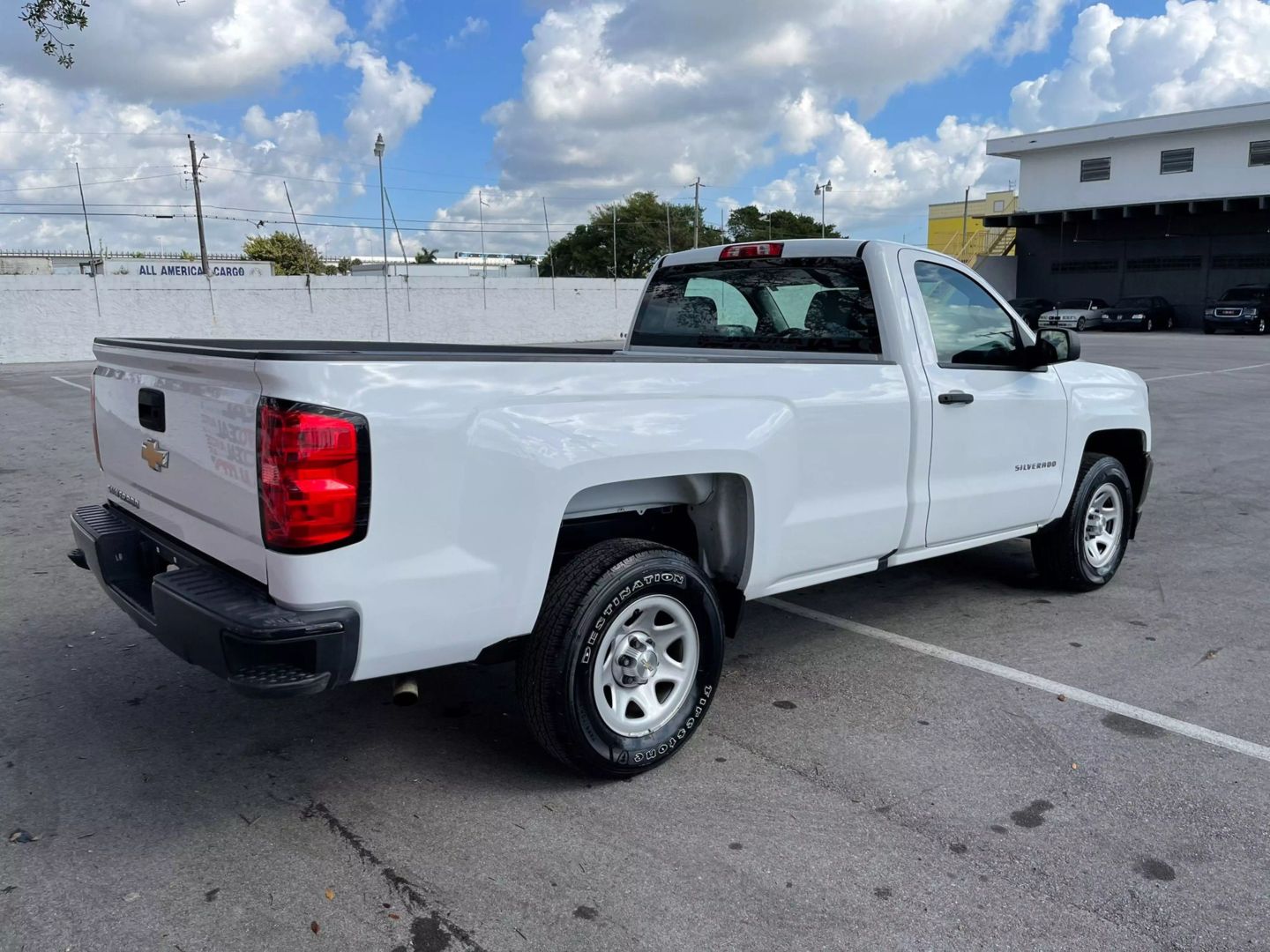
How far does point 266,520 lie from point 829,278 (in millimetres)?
2849

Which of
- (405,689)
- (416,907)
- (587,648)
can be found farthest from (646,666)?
(416,907)

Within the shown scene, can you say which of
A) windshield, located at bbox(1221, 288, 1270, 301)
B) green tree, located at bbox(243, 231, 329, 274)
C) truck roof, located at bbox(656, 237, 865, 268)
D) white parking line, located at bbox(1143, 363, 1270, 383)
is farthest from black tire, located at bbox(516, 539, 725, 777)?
green tree, located at bbox(243, 231, 329, 274)

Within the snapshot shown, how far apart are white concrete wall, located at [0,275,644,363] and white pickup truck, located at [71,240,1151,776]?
912 inches

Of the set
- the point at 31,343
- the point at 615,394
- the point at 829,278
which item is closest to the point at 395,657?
the point at 615,394

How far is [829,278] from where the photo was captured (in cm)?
463

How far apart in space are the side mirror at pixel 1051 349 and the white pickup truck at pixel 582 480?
1 centimetres

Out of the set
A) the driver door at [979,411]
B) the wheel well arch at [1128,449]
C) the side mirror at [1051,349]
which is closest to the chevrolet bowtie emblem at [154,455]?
the driver door at [979,411]

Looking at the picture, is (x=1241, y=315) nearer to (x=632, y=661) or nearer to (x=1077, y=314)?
(x=1077, y=314)

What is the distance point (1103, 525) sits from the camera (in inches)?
229

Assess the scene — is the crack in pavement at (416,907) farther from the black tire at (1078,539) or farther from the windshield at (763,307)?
the black tire at (1078,539)

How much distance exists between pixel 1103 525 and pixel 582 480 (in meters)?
3.87

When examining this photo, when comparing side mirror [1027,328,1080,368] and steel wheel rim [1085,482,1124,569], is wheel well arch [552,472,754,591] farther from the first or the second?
steel wheel rim [1085,482,1124,569]

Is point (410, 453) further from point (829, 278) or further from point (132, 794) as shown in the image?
point (829, 278)

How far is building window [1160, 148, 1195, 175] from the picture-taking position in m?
43.1
